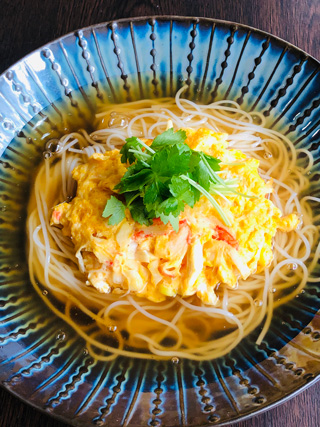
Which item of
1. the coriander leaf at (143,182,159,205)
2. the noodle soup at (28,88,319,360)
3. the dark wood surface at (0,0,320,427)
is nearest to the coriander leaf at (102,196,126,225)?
the coriander leaf at (143,182,159,205)

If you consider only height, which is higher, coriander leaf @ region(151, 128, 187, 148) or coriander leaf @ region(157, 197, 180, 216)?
coriander leaf @ region(151, 128, 187, 148)

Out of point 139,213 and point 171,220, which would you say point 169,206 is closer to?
point 171,220

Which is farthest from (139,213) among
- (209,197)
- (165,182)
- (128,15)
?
(128,15)

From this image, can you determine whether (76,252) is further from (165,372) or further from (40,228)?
(165,372)

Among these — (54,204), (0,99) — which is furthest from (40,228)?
(0,99)

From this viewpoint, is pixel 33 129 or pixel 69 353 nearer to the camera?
pixel 69 353

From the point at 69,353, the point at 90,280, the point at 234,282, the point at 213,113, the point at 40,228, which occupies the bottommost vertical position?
the point at 69,353

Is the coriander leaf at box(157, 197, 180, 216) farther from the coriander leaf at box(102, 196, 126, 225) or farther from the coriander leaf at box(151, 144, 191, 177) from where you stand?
the coriander leaf at box(102, 196, 126, 225)
